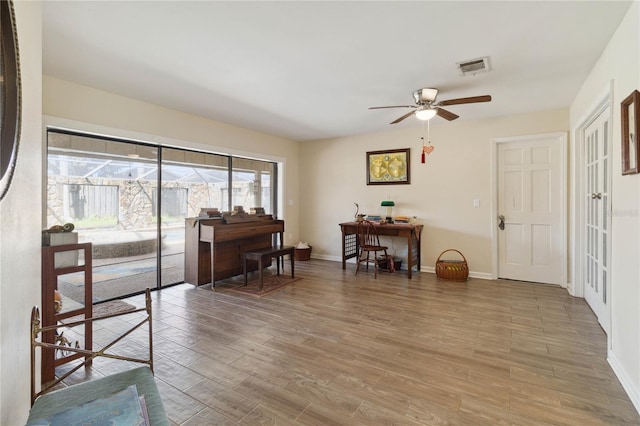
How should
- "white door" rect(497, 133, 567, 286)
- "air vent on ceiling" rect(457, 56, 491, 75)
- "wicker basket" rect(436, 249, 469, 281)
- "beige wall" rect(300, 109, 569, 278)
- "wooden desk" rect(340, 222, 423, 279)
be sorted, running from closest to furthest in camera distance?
"air vent on ceiling" rect(457, 56, 491, 75)
"white door" rect(497, 133, 567, 286)
"wicker basket" rect(436, 249, 469, 281)
"beige wall" rect(300, 109, 569, 278)
"wooden desk" rect(340, 222, 423, 279)

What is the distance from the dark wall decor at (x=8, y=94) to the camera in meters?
0.99

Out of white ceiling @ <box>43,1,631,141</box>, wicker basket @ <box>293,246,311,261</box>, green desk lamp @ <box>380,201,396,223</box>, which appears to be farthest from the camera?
wicker basket @ <box>293,246,311,261</box>

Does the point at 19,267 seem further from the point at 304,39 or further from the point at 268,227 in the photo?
the point at 268,227

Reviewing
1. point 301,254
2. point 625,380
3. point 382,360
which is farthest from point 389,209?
point 625,380

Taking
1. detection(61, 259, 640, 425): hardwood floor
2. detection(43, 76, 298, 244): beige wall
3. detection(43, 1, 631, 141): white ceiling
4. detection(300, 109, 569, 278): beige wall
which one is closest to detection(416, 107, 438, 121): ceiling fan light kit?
detection(43, 1, 631, 141): white ceiling

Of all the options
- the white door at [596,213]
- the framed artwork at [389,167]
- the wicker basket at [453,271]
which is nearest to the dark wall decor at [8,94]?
the white door at [596,213]

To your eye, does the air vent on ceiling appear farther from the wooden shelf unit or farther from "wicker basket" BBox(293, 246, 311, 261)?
"wicker basket" BBox(293, 246, 311, 261)

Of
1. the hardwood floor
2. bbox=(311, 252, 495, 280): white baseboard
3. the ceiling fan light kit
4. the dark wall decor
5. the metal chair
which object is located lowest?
the hardwood floor

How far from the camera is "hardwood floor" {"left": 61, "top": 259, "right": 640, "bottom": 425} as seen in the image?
5.77 feet

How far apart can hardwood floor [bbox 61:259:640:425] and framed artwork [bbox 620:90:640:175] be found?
143cm

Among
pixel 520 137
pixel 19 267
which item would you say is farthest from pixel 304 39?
pixel 520 137

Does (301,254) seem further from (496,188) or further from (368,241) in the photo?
(496,188)

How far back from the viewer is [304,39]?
2.35 meters

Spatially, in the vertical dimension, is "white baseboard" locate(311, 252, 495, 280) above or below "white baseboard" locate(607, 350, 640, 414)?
above
